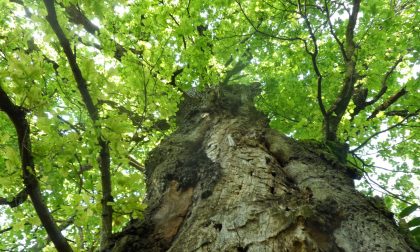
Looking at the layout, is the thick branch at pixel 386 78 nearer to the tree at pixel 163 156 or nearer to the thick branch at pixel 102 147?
the tree at pixel 163 156

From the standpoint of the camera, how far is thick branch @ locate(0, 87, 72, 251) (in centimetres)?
201

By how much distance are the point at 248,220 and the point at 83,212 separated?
112 centimetres

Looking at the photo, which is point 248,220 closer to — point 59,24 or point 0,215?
point 59,24

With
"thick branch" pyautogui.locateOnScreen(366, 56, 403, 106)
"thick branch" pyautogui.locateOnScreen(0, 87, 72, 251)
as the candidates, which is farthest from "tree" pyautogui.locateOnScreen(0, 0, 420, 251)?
"thick branch" pyautogui.locateOnScreen(366, 56, 403, 106)

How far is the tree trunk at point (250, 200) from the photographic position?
6.56 ft

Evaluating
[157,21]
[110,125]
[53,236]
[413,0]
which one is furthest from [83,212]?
[413,0]

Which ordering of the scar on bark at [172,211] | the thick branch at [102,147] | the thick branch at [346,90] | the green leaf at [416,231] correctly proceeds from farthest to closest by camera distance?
1. the thick branch at [346,90]
2. the green leaf at [416,231]
3. the scar on bark at [172,211]
4. the thick branch at [102,147]

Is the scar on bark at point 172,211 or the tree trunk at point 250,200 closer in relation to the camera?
the tree trunk at point 250,200

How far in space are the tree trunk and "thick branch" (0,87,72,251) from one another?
0.49 m

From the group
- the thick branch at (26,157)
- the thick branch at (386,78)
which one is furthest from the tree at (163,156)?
the thick branch at (386,78)

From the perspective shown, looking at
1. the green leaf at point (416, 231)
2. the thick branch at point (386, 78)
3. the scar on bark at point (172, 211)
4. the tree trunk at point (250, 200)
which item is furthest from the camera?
the thick branch at point (386, 78)

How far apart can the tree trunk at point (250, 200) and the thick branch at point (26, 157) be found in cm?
49

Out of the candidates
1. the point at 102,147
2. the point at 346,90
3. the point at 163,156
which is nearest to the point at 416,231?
the point at 346,90

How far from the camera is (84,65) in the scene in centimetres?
224
